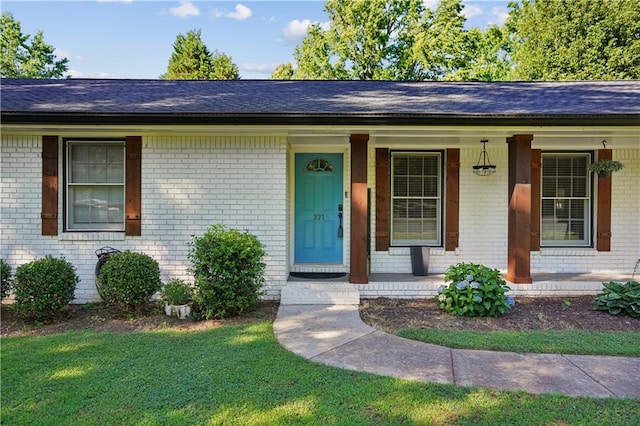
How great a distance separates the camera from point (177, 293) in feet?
16.5

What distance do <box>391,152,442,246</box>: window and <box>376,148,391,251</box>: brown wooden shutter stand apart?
0.24m

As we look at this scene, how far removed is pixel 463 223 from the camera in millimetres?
6859

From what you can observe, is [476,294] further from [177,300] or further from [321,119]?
[177,300]

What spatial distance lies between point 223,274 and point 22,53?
1108 inches

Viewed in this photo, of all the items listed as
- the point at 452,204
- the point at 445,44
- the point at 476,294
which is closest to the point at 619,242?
the point at 452,204

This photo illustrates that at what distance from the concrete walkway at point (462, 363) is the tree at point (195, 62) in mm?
24603

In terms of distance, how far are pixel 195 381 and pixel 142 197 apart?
363cm

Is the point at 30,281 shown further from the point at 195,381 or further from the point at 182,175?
the point at 195,381

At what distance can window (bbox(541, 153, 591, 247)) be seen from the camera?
23.1 feet

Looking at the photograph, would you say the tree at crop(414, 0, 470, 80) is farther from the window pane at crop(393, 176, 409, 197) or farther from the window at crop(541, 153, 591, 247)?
the window pane at crop(393, 176, 409, 197)

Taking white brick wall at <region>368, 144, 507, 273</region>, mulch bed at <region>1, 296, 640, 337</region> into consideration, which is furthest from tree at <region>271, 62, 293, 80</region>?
mulch bed at <region>1, 296, 640, 337</region>

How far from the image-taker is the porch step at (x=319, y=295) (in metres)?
5.51

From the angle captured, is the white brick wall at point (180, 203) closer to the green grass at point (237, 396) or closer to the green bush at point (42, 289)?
the green bush at point (42, 289)

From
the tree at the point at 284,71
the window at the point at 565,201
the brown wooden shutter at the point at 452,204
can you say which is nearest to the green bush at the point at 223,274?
the brown wooden shutter at the point at 452,204
